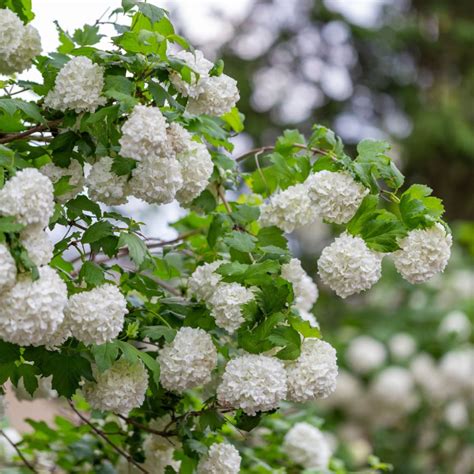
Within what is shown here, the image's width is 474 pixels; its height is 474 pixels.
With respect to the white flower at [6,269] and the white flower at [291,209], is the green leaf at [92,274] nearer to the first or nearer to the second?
the white flower at [6,269]

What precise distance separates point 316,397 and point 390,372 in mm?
2932

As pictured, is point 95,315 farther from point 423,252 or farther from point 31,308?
point 423,252

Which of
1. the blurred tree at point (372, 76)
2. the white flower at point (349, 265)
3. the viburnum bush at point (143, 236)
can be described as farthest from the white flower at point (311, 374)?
the blurred tree at point (372, 76)

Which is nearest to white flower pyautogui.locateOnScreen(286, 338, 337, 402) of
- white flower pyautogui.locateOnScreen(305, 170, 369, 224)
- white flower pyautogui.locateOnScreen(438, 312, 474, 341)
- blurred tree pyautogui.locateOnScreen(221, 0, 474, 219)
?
white flower pyautogui.locateOnScreen(305, 170, 369, 224)

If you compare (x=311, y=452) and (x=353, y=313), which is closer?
(x=311, y=452)

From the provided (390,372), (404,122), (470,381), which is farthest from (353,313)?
(404,122)

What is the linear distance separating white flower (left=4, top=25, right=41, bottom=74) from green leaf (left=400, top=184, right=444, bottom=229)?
651 mm

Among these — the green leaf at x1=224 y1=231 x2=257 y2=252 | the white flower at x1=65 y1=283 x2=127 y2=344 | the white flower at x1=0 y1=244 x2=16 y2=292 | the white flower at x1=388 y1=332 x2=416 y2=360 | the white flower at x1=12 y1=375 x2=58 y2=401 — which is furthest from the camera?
the white flower at x1=388 y1=332 x2=416 y2=360

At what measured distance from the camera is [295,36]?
20.1 ft

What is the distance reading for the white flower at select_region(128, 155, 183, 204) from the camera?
132 cm

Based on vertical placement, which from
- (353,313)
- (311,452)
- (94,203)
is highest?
(94,203)

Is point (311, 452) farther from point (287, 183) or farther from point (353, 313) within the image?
point (353, 313)

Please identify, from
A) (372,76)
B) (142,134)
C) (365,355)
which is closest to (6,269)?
(142,134)

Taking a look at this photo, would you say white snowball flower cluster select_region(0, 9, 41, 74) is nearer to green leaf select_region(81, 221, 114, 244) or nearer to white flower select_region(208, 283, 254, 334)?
green leaf select_region(81, 221, 114, 244)
